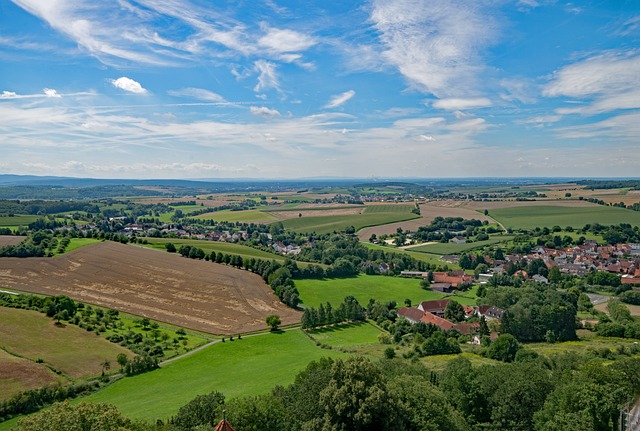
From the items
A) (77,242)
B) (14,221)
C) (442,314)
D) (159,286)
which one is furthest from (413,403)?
(14,221)

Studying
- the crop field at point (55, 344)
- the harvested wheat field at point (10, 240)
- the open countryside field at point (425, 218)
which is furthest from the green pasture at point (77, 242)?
the open countryside field at point (425, 218)

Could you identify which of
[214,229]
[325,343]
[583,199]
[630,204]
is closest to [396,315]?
[325,343]

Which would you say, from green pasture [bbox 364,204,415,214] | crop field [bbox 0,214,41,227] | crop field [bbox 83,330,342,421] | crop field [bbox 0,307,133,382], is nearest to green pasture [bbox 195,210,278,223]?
green pasture [bbox 364,204,415,214]

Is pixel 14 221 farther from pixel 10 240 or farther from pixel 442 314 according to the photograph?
pixel 442 314

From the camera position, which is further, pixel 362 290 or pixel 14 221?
pixel 14 221

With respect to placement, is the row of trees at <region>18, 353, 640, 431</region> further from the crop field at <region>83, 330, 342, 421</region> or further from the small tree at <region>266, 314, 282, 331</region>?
the small tree at <region>266, 314, 282, 331</region>

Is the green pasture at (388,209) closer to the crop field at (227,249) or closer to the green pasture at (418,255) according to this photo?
the green pasture at (418,255)
